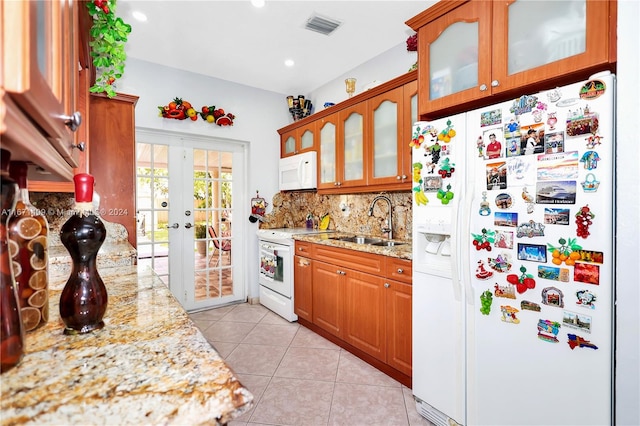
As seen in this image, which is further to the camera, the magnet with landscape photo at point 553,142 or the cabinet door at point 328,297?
the cabinet door at point 328,297

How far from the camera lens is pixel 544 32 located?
1.41 m

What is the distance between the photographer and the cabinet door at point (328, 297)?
274 cm

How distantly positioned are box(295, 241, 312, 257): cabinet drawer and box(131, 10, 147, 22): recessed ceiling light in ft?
7.64

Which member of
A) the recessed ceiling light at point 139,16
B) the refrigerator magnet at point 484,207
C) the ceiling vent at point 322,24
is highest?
the ceiling vent at point 322,24

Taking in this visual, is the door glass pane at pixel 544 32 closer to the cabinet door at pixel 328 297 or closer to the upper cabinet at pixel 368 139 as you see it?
the upper cabinet at pixel 368 139

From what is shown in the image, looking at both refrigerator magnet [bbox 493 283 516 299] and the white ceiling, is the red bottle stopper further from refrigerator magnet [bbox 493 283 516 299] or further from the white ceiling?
the white ceiling

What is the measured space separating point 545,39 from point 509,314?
1260 mm

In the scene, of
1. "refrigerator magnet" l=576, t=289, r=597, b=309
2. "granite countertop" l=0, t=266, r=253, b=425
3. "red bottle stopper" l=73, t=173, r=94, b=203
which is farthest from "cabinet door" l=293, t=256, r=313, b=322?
"red bottle stopper" l=73, t=173, r=94, b=203

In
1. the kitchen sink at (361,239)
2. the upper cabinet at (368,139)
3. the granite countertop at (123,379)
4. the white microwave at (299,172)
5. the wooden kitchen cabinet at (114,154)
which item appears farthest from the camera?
the white microwave at (299,172)

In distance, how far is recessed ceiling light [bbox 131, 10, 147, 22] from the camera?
7.85 feet

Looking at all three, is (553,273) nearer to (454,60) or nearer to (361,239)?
(454,60)

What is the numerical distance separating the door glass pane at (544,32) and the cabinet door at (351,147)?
144 centimetres

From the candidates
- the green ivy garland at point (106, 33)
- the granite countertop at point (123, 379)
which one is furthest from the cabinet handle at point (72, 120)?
the green ivy garland at point (106, 33)

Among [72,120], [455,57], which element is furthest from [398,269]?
[72,120]
